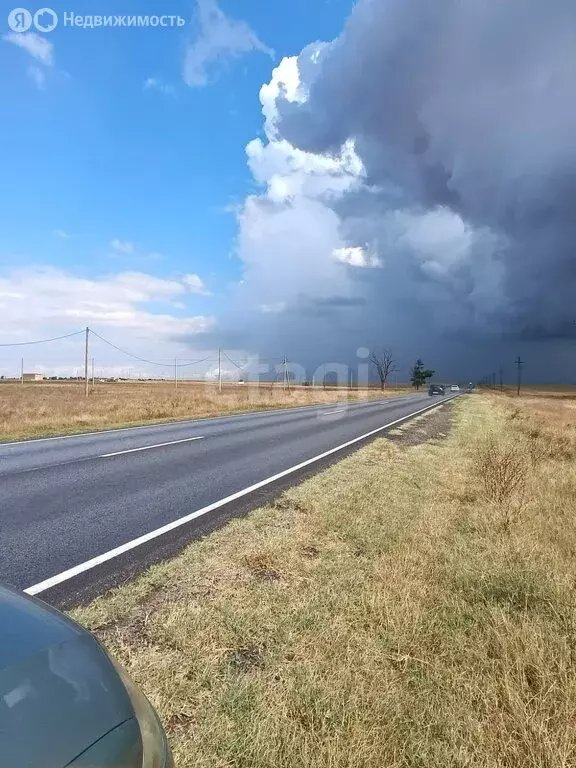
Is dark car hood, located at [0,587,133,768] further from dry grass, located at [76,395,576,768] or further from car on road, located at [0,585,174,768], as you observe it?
dry grass, located at [76,395,576,768]

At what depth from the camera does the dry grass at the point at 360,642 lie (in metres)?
2.36

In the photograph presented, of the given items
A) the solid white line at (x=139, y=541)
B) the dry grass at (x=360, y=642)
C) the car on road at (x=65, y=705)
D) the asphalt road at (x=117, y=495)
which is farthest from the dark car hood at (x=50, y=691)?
the asphalt road at (x=117, y=495)

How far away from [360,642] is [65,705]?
2.33 meters

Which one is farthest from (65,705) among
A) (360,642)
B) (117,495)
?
(117,495)

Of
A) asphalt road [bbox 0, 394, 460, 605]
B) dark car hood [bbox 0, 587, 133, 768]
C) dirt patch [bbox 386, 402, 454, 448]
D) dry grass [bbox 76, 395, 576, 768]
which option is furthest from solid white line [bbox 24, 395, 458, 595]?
dirt patch [bbox 386, 402, 454, 448]

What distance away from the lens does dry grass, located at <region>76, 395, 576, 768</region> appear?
236 cm

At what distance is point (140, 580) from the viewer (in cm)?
418

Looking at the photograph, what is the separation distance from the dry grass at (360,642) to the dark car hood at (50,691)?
109 centimetres

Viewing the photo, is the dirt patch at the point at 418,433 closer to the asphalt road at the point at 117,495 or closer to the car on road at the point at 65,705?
the asphalt road at the point at 117,495

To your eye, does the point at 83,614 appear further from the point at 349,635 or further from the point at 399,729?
the point at 399,729

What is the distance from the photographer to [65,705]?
1307 millimetres

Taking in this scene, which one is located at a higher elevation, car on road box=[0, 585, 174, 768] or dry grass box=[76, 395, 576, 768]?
car on road box=[0, 585, 174, 768]

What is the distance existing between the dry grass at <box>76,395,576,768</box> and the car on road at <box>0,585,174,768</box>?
3.47 ft

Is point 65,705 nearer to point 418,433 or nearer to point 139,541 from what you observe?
point 139,541
